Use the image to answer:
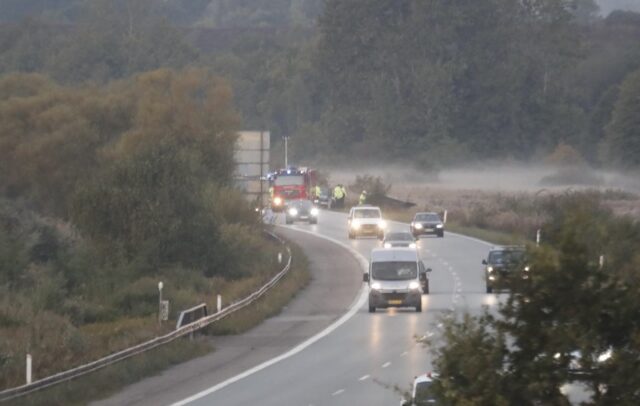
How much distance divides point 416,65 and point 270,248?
7678cm

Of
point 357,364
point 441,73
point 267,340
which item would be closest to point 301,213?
point 267,340

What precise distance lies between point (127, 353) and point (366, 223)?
4090cm

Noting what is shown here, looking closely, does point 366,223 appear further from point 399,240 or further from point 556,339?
point 556,339

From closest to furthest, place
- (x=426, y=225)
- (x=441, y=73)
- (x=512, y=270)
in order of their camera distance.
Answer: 1. (x=512, y=270)
2. (x=426, y=225)
3. (x=441, y=73)

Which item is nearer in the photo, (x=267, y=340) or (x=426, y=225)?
(x=267, y=340)

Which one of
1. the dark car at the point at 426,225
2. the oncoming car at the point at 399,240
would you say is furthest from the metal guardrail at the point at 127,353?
the dark car at the point at 426,225

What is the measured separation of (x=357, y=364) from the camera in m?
29.7

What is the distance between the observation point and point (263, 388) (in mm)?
26234

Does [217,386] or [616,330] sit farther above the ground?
[616,330]

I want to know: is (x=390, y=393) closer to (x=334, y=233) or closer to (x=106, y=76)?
(x=334, y=233)

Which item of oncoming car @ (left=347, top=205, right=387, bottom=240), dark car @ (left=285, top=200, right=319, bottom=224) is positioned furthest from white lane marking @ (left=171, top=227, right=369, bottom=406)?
dark car @ (left=285, top=200, right=319, bottom=224)

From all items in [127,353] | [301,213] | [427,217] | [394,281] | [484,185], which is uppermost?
[127,353]

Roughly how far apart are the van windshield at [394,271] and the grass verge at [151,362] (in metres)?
2.94

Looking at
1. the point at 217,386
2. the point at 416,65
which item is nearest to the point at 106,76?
the point at 416,65
